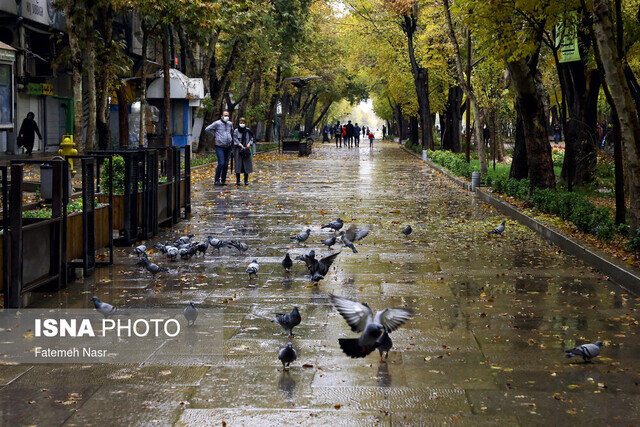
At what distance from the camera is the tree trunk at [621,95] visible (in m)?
10.6

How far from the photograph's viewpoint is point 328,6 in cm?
5031

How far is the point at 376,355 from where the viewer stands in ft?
20.4

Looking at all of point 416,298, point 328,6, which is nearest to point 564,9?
point 416,298

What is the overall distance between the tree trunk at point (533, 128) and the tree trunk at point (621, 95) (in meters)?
6.56

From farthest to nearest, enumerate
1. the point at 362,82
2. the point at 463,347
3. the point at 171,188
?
the point at 362,82, the point at 171,188, the point at 463,347

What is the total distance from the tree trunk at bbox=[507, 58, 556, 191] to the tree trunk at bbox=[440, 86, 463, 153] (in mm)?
19276

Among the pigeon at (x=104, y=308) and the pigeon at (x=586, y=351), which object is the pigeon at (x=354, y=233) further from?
the pigeon at (x=586, y=351)

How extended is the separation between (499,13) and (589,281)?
8485 millimetres

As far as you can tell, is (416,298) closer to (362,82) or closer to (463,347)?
(463,347)

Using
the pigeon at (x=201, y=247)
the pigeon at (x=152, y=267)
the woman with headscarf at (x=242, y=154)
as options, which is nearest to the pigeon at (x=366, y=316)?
the pigeon at (x=152, y=267)

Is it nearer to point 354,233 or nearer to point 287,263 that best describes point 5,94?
point 354,233

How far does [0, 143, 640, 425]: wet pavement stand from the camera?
5.01 meters

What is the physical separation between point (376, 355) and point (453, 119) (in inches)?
1326

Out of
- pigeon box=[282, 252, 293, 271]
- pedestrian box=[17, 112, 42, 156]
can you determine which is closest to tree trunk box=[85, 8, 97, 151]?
pedestrian box=[17, 112, 42, 156]
